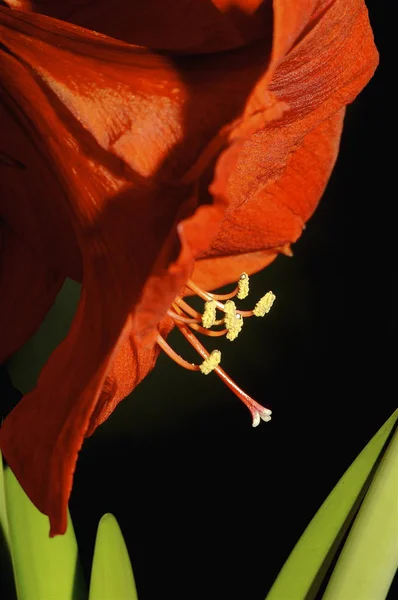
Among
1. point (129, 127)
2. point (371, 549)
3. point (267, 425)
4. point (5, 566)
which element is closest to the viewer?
point (129, 127)

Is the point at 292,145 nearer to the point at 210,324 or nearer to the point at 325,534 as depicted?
the point at 210,324

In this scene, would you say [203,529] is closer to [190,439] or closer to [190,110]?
[190,439]

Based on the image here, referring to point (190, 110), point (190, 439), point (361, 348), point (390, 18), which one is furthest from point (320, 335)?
point (190, 110)

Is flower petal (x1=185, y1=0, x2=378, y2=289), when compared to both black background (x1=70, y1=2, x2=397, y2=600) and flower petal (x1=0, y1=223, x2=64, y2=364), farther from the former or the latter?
black background (x1=70, y1=2, x2=397, y2=600)

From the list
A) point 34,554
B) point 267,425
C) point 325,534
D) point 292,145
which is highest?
point 292,145

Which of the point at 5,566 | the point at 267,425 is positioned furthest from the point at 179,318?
the point at 267,425

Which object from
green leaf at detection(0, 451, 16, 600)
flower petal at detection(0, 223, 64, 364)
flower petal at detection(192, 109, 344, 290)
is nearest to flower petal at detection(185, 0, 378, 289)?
flower petal at detection(192, 109, 344, 290)
